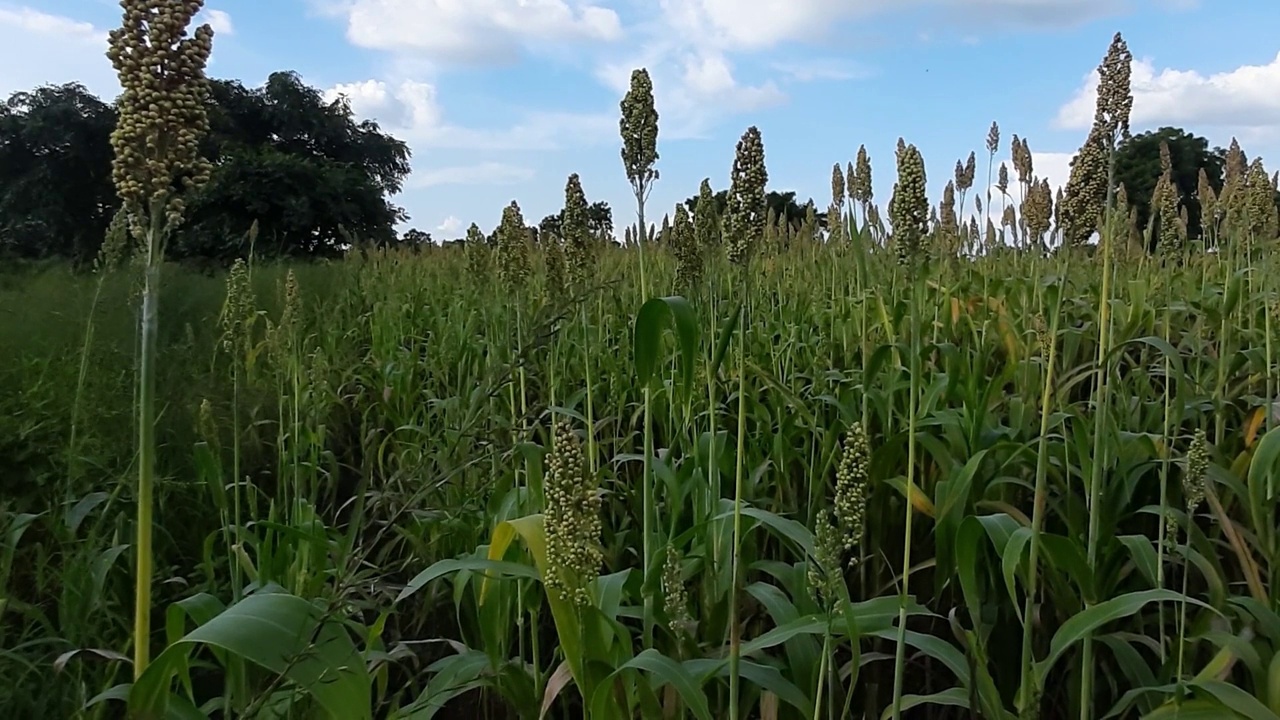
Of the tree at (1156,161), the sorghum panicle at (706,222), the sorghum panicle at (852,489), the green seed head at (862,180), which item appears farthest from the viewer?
the tree at (1156,161)

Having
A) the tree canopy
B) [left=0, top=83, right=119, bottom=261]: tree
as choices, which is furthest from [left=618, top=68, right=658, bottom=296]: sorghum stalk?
[left=0, top=83, right=119, bottom=261]: tree

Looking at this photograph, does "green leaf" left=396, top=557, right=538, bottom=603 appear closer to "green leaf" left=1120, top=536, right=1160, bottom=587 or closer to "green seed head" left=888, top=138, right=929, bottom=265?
"green seed head" left=888, top=138, right=929, bottom=265

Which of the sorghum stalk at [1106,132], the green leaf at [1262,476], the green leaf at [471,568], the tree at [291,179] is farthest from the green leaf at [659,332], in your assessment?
the tree at [291,179]

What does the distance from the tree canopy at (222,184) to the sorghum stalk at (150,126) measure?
15.6 m

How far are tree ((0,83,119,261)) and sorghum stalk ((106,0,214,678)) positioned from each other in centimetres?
2151

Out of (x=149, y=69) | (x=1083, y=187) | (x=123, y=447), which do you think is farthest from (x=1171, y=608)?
(x=123, y=447)

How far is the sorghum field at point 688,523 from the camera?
4.79ft

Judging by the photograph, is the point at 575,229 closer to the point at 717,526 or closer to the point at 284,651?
the point at 717,526

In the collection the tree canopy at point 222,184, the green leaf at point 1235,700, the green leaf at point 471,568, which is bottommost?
the green leaf at point 1235,700

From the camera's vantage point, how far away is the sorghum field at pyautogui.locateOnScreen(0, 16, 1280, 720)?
57.4 inches

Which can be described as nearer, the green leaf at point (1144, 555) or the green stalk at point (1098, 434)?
the green stalk at point (1098, 434)

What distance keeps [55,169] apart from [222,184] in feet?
12.6

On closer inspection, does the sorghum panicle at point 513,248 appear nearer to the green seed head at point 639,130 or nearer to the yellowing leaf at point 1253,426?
the green seed head at point 639,130

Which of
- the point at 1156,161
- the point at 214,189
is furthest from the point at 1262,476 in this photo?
the point at 214,189
